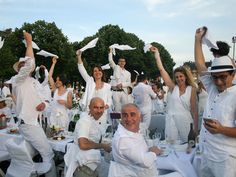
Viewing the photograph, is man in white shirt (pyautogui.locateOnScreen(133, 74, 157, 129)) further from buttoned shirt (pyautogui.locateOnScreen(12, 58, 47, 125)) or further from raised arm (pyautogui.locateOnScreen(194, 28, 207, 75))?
raised arm (pyautogui.locateOnScreen(194, 28, 207, 75))

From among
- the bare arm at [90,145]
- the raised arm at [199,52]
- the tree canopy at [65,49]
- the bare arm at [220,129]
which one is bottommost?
the bare arm at [90,145]

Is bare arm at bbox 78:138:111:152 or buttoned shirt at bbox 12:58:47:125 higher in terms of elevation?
buttoned shirt at bbox 12:58:47:125

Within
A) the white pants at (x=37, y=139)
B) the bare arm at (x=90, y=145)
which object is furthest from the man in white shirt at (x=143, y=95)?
the bare arm at (x=90, y=145)

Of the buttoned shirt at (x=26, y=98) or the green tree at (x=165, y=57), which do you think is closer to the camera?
the buttoned shirt at (x=26, y=98)

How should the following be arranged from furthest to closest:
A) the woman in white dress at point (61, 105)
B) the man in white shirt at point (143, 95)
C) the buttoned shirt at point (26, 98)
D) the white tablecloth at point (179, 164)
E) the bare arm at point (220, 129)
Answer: the man in white shirt at point (143, 95) < the woman in white dress at point (61, 105) < the buttoned shirt at point (26, 98) < the white tablecloth at point (179, 164) < the bare arm at point (220, 129)

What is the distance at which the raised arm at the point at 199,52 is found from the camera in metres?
3.69

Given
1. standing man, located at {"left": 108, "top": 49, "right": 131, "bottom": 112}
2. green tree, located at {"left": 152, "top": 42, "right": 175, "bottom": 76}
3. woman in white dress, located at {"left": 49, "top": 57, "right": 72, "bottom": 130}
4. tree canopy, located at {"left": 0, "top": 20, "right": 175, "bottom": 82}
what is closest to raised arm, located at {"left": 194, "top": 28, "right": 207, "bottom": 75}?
woman in white dress, located at {"left": 49, "top": 57, "right": 72, "bottom": 130}

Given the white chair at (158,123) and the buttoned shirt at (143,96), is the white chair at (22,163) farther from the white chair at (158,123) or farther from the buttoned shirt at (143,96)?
the buttoned shirt at (143,96)

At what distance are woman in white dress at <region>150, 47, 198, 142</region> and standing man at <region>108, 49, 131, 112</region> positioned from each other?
554 centimetres

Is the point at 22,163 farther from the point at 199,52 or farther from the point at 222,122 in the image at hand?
the point at 222,122

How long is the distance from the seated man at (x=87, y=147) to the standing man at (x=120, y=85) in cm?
634

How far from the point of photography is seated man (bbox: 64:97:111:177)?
4.10 metres

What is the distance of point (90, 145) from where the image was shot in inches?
162

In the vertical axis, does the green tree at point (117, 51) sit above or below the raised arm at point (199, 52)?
above
